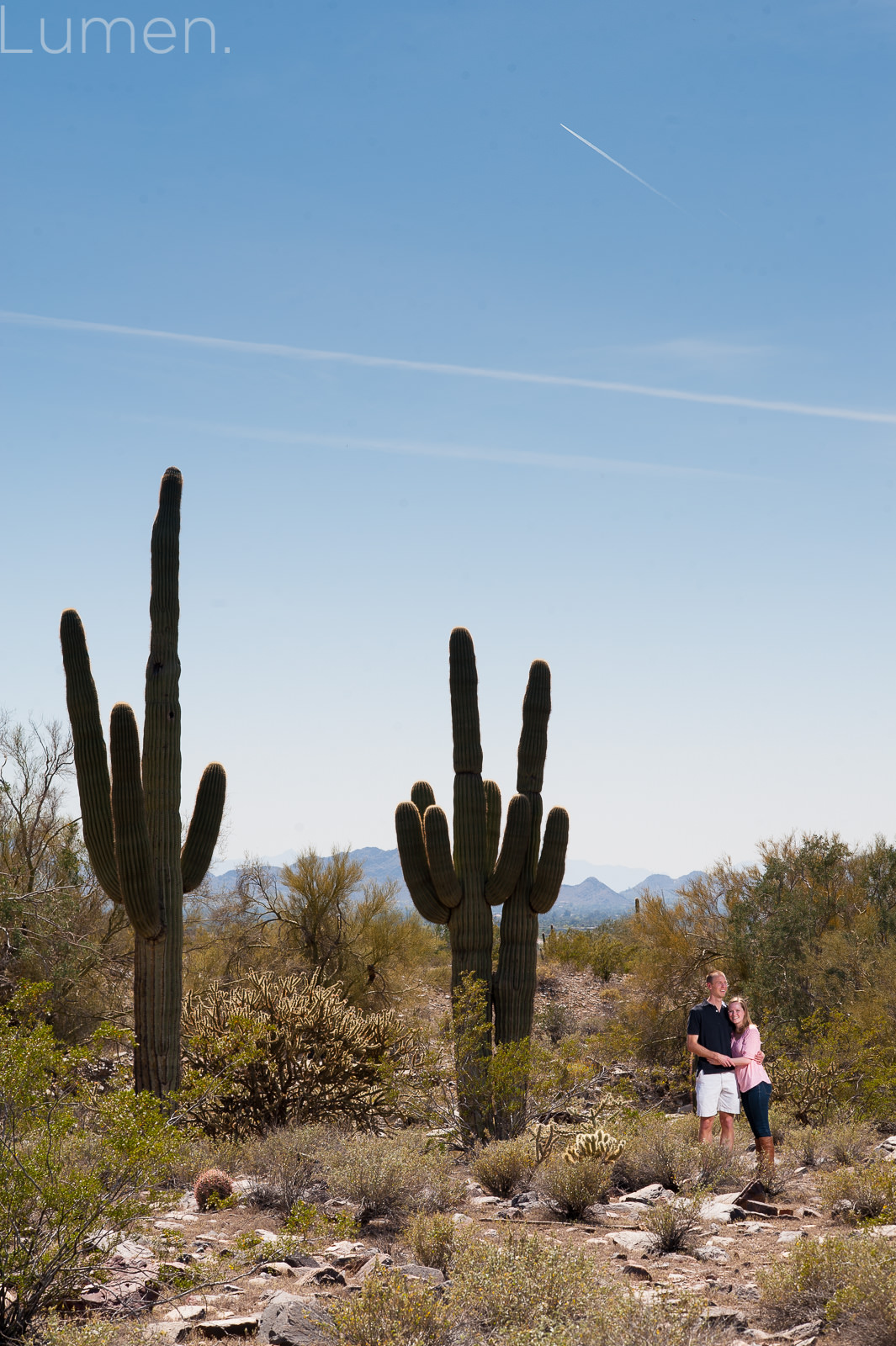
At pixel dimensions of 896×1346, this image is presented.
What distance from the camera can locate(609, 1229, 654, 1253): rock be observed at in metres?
7.00

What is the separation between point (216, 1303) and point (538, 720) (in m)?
8.11

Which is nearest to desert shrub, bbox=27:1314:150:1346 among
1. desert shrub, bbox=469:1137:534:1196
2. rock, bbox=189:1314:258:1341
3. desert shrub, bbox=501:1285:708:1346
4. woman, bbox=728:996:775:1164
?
rock, bbox=189:1314:258:1341

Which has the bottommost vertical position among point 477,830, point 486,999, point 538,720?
point 486,999

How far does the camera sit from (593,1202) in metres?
8.11

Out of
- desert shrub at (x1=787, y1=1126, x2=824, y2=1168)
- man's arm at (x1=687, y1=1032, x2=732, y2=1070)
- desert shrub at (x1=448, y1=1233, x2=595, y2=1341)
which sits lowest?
desert shrub at (x1=787, y1=1126, x2=824, y2=1168)

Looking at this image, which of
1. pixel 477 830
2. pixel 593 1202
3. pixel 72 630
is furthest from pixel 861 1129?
pixel 72 630

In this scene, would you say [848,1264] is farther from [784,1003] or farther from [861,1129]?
[784,1003]

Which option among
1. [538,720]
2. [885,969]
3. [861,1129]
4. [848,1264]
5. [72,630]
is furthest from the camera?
[885,969]

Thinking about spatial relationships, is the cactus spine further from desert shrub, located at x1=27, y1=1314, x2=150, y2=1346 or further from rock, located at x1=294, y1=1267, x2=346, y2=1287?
desert shrub, located at x1=27, y1=1314, x2=150, y2=1346

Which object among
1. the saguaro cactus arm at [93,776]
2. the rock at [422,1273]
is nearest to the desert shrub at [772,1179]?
the rock at [422,1273]

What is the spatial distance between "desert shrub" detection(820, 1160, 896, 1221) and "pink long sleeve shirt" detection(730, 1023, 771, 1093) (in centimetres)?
127

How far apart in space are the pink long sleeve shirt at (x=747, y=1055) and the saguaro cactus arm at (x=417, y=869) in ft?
13.6

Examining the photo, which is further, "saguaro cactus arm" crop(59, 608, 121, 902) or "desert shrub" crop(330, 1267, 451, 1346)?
"saguaro cactus arm" crop(59, 608, 121, 902)

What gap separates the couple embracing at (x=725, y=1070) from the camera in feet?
30.2
